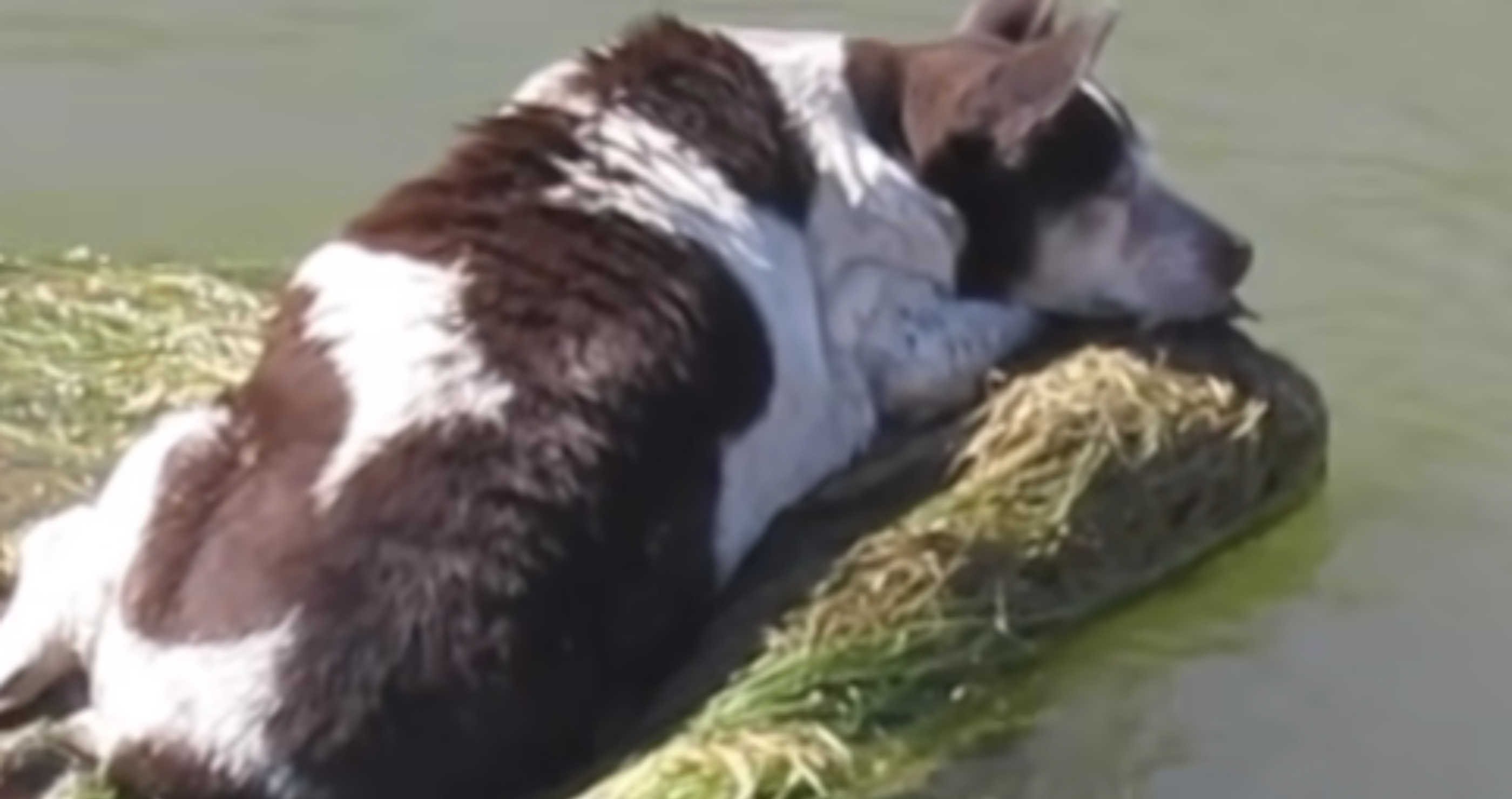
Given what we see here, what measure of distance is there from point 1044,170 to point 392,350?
4.87ft

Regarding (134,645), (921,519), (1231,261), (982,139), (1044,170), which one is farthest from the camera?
(1231,261)

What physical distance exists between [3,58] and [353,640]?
4.38 metres

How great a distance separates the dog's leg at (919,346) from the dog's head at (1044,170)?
0.09 meters

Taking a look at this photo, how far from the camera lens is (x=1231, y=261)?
29.5 ft

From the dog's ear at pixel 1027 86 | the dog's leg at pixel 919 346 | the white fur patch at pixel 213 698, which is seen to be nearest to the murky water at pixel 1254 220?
the dog's leg at pixel 919 346

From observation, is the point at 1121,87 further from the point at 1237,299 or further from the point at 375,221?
the point at 375,221

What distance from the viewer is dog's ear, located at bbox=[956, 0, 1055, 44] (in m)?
8.97

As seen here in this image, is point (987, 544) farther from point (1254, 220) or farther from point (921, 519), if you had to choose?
point (1254, 220)

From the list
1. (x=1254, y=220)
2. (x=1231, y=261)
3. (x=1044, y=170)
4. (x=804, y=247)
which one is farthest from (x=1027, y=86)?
(x=1254, y=220)

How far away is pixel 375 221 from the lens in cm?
825

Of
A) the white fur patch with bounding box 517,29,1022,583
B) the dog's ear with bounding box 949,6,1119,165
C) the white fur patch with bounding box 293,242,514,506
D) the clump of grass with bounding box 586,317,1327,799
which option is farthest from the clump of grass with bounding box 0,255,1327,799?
the white fur patch with bounding box 293,242,514,506

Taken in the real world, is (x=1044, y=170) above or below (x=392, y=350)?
below

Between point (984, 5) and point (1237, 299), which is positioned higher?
point (984, 5)

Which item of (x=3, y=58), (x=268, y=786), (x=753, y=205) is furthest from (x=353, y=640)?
(x=3, y=58)
